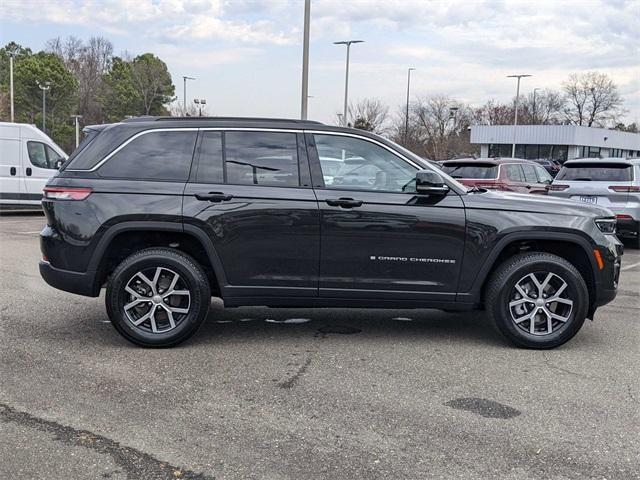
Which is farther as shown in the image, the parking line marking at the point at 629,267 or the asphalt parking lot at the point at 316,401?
the parking line marking at the point at 629,267

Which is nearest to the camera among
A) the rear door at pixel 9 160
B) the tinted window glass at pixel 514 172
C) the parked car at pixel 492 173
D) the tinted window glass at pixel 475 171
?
the parked car at pixel 492 173

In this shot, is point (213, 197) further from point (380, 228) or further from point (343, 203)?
point (380, 228)

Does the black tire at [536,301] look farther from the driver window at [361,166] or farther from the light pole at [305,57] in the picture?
the light pole at [305,57]

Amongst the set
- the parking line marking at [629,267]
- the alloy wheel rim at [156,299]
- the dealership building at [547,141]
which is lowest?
the parking line marking at [629,267]

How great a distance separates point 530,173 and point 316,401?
1139 centimetres

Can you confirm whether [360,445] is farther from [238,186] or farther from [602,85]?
[602,85]

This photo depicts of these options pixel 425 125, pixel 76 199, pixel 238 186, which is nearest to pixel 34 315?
pixel 76 199

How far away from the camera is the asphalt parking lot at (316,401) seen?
11.0 ft

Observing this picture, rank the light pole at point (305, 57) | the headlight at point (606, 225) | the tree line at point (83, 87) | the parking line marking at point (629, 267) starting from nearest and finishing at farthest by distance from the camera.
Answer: the headlight at point (606, 225) < the parking line marking at point (629, 267) < the light pole at point (305, 57) < the tree line at point (83, 87)

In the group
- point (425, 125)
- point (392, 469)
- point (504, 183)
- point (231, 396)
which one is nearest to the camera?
point (392, 469)

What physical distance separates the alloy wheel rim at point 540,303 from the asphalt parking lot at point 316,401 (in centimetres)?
24

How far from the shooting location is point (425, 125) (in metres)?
65.6

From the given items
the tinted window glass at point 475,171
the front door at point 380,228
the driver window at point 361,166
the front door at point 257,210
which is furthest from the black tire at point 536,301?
the tinted window glass at point 475,171

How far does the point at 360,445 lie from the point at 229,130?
2897mm
